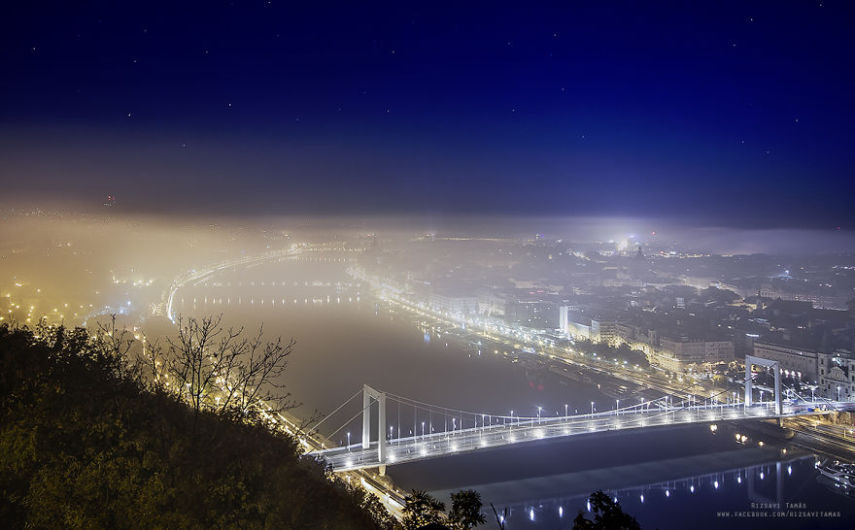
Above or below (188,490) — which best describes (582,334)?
below

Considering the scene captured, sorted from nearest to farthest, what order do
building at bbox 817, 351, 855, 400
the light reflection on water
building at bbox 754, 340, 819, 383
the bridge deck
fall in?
1. the light reflection on water
2. the bridge deck
3. building at bbox 817, 351, 855, 400
4. building at bbox 754, 340, 819, 383

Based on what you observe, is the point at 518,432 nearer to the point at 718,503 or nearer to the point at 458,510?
the point at 718,503

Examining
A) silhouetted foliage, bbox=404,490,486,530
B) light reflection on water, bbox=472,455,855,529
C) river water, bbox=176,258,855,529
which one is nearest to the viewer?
silhouetted foliage, bbox=404,490,486,530

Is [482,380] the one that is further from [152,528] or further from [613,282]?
[613,282]

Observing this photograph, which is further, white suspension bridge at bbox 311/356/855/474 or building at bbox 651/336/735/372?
building at bbox 651/336/735/372

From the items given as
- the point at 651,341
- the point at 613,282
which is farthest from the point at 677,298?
the point at 651,341

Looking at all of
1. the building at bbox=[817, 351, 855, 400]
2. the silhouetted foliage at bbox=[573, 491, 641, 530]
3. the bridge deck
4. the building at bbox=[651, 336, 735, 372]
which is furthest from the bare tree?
the building at bbox=[817, 351, 855, 400]

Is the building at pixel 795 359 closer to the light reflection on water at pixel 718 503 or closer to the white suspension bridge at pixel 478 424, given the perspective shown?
the white suspension bridge at pixel 478 424

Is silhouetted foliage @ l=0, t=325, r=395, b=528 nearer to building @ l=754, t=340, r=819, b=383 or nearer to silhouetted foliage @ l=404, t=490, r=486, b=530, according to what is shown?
silhouetted foliage @ l=404, t=490, r=486, b=530
